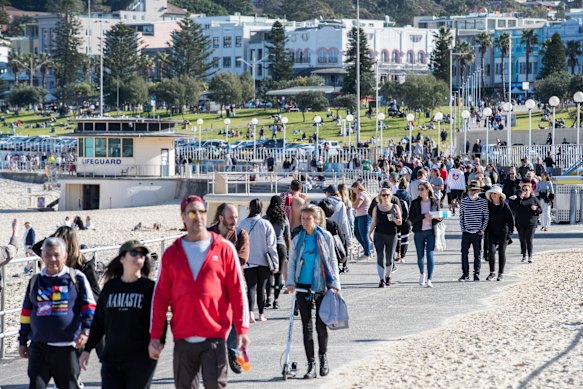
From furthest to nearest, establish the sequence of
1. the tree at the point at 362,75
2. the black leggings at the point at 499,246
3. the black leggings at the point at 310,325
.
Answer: the tree at the point at 362,75, the black leggings at the point at 499,246, the black leggings at the point at 310,325

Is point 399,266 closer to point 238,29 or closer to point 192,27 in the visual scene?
point 192,27

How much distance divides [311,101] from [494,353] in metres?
77.5

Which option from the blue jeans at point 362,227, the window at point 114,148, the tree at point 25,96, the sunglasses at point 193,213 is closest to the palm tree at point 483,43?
the tree at point 25,96

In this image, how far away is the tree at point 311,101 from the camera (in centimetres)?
8781

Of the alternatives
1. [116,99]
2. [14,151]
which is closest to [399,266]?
[14,151]

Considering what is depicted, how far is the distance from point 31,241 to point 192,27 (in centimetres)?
8035

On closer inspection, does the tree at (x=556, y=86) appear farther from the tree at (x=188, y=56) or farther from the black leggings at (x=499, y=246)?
the black leggings at (x=499, y=246)

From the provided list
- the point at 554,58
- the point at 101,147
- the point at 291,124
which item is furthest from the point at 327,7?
the point at 101,147

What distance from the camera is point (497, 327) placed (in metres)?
12.4

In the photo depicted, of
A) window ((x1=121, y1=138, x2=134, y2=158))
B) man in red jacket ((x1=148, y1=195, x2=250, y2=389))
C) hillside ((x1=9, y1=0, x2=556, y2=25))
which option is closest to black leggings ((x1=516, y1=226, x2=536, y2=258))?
man in red jacket ((x1=148, y1=195, x2=250, y2=389))

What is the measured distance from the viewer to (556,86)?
85.3 metres

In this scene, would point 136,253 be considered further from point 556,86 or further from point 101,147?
point 556,86

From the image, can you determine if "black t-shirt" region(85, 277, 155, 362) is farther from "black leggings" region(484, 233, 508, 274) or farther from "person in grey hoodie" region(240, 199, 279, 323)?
"black leggings" region(484, 233, 508, 274)

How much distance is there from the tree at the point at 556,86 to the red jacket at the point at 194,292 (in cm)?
8012
